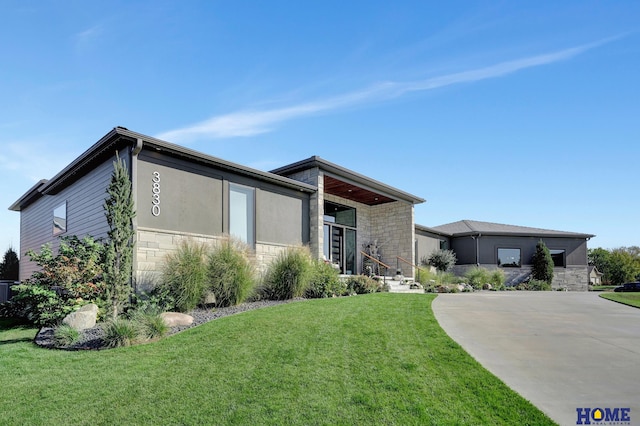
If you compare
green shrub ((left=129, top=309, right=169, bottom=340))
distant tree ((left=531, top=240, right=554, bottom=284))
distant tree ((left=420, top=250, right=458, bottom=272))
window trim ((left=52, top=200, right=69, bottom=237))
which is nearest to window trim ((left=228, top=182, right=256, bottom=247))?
green shrub ((left=129, top=309, right=169, bottom=340))

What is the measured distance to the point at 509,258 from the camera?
23.9 meters

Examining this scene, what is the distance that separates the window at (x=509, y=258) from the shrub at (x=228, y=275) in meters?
19.9

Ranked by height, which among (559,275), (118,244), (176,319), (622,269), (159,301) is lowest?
(622,269)

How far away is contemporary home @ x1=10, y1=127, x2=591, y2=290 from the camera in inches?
356

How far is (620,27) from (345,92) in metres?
6.56

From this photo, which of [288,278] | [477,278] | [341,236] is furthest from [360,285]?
[477,278]

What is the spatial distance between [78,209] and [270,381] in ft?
33.2

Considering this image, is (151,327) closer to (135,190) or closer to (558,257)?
(135,190)

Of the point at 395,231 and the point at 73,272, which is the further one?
the point at 395,231

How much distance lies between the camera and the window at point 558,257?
80.3 ft

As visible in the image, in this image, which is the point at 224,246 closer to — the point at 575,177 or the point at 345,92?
the point at 345,92

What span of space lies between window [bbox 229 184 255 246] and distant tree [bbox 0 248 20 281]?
15.8m

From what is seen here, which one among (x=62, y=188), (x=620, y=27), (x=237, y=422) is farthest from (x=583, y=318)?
(x=62, y=188)

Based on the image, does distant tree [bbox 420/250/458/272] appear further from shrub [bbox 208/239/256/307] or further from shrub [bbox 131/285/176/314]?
shrub [bbox 131/285/176/314]
